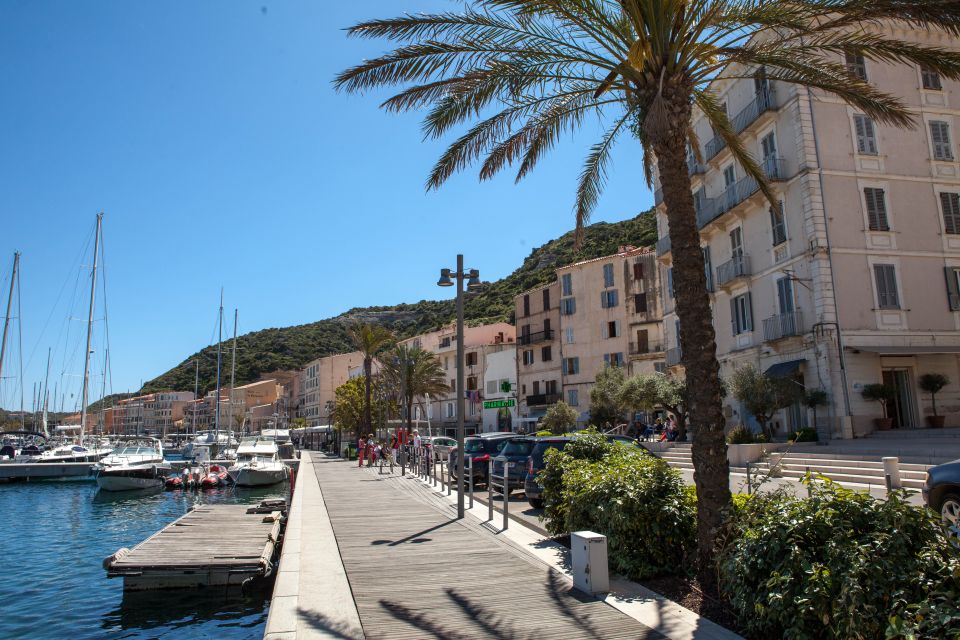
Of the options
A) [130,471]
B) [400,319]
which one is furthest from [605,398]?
[400,319]

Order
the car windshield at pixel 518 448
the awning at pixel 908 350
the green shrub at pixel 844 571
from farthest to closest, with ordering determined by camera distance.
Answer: the awning at pixel 908 350 → the car windshield at pixel 518 448 → the green shrub at pixel 844 571

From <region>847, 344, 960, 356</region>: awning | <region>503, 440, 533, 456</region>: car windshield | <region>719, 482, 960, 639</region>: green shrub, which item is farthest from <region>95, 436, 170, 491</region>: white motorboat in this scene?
<region>719, 482, 960, 639</region>: green shrub

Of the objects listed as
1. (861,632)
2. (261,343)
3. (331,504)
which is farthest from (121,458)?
(261,343)

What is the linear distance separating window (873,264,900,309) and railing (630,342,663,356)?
1088 inches

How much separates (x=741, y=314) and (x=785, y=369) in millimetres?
5665

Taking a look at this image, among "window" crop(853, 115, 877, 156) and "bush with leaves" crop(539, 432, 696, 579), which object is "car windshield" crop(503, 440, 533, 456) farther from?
"window" crop(853, 115, 877, 156)

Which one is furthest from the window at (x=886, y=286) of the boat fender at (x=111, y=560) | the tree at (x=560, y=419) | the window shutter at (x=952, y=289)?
the boat fender at (x=111, y=560)

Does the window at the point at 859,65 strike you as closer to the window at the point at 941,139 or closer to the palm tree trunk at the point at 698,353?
the window at the point at 941,139

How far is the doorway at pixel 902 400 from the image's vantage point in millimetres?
26188

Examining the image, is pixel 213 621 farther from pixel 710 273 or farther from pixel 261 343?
pixel 261 343

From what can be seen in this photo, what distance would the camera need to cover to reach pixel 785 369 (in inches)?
1049

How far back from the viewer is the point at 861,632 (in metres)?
4.62

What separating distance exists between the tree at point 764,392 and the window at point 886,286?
194 inches

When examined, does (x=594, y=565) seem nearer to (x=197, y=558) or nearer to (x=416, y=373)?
(x=197, y=558)
